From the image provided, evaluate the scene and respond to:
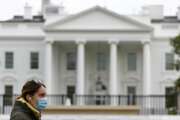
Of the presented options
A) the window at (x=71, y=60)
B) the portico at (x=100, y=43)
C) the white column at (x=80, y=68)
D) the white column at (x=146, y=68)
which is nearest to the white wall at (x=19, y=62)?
the portico at (x=100, y=43)

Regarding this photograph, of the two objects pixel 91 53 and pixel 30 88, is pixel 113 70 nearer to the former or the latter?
pixel 91 53

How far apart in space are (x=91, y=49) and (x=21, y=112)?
66155 mm

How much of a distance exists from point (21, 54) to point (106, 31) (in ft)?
27.9

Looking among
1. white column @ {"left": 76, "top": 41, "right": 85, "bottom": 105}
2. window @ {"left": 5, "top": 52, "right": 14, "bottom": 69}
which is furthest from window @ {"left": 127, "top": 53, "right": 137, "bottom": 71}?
window @ {"left": 5, "top": 52, "right": 14, "bottom": 69}

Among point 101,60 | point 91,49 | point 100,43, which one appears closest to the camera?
point 100,43

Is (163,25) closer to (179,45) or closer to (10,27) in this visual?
(10,27)

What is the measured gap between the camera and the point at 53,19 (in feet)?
226

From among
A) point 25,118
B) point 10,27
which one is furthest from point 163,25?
point 25,118

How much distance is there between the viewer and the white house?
67125mm

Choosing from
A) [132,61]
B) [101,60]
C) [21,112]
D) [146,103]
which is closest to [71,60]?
Result: [101,60]

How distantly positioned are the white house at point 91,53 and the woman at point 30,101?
202ft

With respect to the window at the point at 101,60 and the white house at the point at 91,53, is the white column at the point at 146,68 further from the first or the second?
the window at the point at 101,60

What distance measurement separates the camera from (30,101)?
180 inches

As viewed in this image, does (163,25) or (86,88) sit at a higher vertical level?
(163,25)
